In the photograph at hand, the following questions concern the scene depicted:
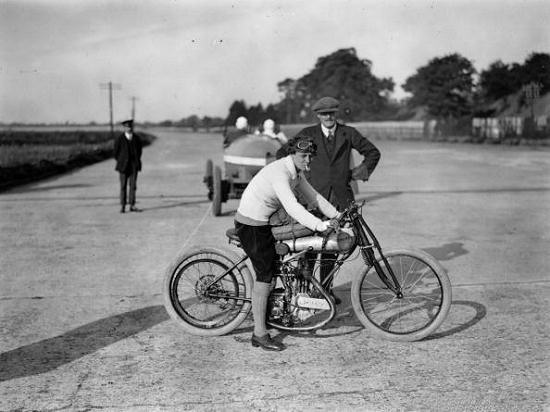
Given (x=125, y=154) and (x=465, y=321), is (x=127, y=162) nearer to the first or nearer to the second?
(x=125, y=154)

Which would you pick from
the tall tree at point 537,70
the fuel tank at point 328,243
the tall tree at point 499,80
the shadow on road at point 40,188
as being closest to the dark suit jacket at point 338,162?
the fuel tank at point 328,243

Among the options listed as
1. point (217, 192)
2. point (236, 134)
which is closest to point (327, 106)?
point (217, 192)

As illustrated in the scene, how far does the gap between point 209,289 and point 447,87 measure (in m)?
73.3

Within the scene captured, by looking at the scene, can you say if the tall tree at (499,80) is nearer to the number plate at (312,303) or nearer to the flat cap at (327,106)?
the flat cap at (327,106)

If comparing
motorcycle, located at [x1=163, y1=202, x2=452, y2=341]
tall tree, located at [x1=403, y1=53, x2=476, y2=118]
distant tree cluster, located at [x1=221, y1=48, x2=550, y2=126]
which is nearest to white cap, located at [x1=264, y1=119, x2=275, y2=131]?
motorcycle, located at [x1=163, y1=202, x2=452, y2=341]

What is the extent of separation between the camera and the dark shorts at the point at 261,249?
15.6 feet

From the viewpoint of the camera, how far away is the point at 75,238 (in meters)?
9.60

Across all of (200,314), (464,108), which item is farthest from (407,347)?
(464,108)

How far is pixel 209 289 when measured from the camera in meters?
5.02

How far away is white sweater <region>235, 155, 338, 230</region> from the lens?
15.2 ft

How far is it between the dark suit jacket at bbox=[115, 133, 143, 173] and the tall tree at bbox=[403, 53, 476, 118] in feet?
206

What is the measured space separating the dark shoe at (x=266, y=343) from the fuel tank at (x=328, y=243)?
2.19ft

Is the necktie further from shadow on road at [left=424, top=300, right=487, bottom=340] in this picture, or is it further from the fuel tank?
shadow on road at [left=424, top=300, right=487, bottom=340]

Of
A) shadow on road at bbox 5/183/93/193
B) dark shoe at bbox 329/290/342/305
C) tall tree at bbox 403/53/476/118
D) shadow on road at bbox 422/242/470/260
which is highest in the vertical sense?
tall tree at bbox 403/53/476/118
